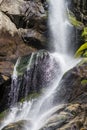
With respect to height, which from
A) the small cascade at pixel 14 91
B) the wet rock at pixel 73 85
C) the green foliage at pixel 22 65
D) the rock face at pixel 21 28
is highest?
the rock face at pixel 21 28

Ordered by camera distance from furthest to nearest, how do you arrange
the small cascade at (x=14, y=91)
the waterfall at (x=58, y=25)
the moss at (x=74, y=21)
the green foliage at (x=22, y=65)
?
the moss at (x=74, y=21) → the waterfall at (x=58, y=25) → the green foliage at (x=22, y=65) → the small cascade at (x=14, y=91)

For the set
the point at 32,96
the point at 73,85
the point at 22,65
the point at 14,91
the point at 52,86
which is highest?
the point at 22,65

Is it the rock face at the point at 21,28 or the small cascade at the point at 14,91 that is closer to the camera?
the small cascade at the point at 14,91

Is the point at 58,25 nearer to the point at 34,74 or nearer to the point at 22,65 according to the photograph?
the point at 22,65

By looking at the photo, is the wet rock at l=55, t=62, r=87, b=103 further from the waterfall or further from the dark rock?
the waterfall

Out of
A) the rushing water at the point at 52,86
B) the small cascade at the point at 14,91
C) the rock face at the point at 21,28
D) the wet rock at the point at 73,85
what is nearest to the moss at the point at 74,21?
the rushing water at the point at 52,86

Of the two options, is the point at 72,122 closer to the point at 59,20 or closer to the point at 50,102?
the point at 50,102

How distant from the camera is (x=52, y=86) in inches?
782

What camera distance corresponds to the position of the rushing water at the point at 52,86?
14.4 meters

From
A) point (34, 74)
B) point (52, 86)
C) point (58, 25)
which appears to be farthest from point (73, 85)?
point (58, 25)

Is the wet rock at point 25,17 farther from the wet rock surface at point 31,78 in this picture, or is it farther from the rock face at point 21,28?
the wet rock surface at point 31,78

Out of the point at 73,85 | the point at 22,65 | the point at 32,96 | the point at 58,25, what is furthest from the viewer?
the point at 58,25

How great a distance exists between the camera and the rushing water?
14.4 metres

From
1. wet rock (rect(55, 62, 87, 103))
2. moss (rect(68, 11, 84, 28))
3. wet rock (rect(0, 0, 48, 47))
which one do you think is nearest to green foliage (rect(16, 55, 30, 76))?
wet rock (rect(0, 0, 48, 47))
